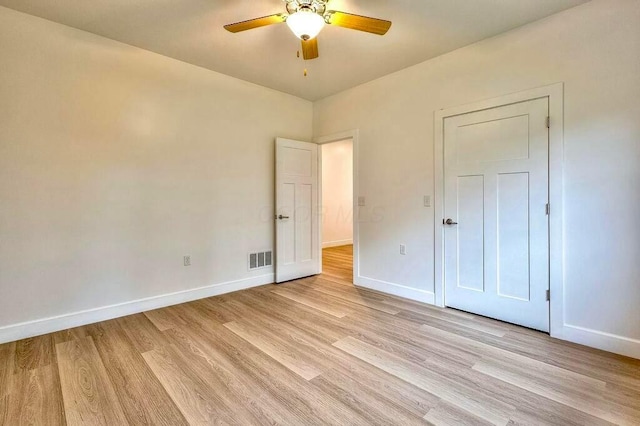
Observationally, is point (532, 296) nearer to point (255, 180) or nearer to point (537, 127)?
point (537, 127)

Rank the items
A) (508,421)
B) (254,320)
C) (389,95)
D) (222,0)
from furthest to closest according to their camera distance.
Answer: (389,95) → (254,320) → (222,0) → (508,421)

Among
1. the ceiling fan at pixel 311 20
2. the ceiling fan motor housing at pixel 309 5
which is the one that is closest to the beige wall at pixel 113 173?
the ceiling fan at pixel 311 20

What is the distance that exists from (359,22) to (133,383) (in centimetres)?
281

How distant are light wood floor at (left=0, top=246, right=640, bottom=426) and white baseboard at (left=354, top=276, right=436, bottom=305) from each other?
0.35 m

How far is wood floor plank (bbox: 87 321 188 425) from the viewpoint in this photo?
156 cm

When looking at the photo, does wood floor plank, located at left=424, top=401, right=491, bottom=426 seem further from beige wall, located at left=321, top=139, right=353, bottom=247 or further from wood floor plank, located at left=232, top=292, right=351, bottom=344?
beige wall, located at left=321, top=139, right=353, bottom=247

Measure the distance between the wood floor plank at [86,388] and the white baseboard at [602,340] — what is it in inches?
125

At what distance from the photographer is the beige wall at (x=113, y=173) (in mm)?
2445

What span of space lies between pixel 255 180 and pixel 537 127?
311 centimetres

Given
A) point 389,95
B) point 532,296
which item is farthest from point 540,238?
point 389,95

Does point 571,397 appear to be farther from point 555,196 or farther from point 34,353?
point 34,353

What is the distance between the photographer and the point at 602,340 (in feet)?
7.32

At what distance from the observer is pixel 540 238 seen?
99.6 inches

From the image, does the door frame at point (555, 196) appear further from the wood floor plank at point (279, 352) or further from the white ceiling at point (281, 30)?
the wood floor plank at point (279, 352)
